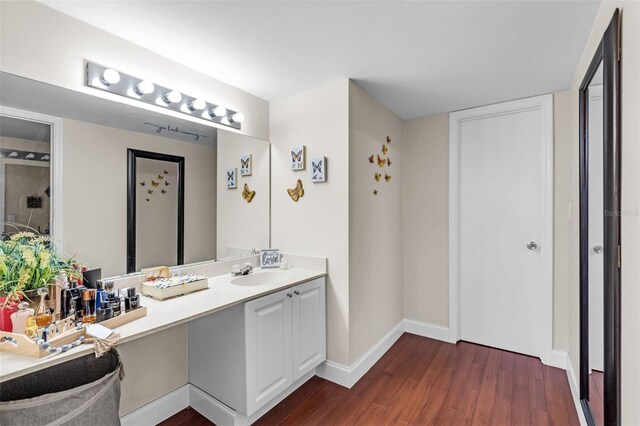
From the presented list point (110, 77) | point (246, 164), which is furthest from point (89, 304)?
point (246, 164)

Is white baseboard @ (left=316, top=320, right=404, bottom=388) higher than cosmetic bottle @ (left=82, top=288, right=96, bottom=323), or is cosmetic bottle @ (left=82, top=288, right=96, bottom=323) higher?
cosmetic bottle @ (left=82, top=288, right=96, bottom=323)

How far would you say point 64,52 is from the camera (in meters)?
1.53

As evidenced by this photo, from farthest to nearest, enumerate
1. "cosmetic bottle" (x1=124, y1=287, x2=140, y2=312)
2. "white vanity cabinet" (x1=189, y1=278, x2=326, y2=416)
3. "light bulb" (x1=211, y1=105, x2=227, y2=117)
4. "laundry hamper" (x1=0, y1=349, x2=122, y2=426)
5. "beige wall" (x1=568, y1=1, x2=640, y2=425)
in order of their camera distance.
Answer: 1. "light bulb" (x1=211, y1=105, x2=227, y2=117)
2. "white vanity cabinet" (x1=189, y1=278, x2=326, y2=416)
3. "cosmetic bottle" (x1=124, y1=287, x2=140, y2=312)
4. "laundry hamper" (x1=0, y1=349, x2=122, y2=426)
5. "beige wall" (x1=568, y1=1, x2=640, y2=425)

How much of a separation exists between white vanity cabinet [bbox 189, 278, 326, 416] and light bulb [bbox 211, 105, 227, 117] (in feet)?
4.41

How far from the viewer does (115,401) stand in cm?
135

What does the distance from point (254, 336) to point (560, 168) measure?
2709 millimetres

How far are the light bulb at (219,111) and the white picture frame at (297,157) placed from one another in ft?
1.94

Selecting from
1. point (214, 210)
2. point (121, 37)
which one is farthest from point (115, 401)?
point (121, 37)

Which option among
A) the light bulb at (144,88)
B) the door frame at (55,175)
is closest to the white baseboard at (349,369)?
the door frame at (55,175)

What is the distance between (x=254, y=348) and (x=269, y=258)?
0.85 m

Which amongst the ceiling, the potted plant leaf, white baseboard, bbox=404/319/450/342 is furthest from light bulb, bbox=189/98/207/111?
white baseboard, bbox=404/319/450/342

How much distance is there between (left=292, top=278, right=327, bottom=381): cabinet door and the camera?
2107 mm

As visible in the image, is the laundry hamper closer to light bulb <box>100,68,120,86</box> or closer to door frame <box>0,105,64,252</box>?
door frame <box>0,105,64,252</box>

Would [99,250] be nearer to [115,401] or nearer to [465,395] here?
[115,401]
